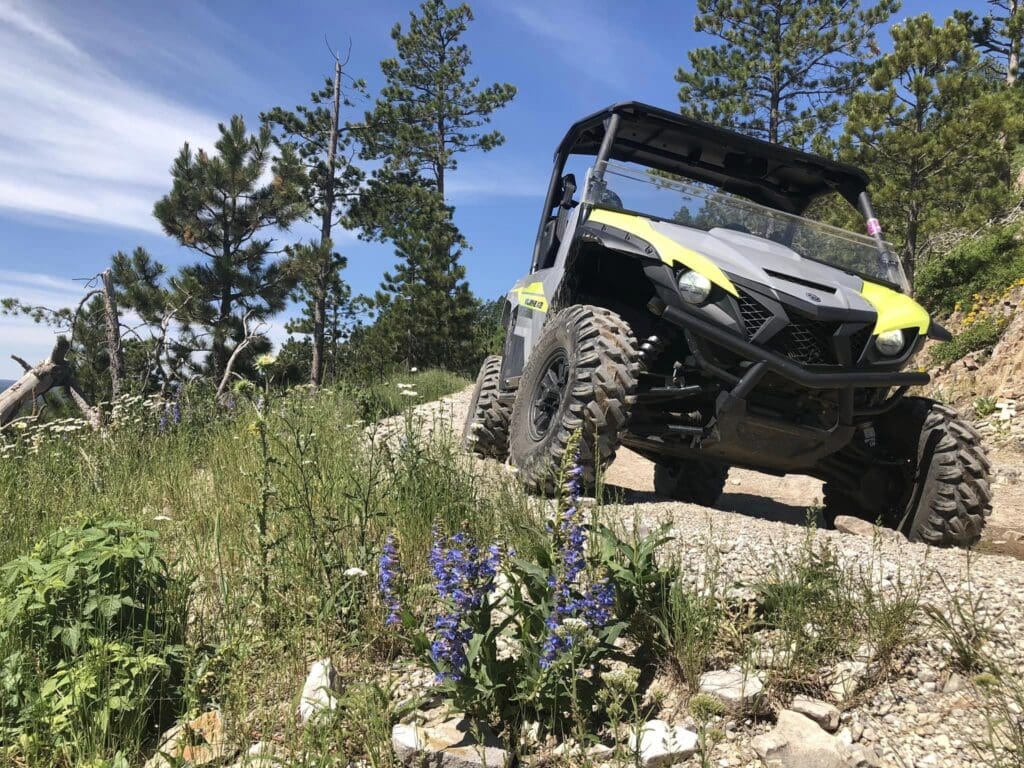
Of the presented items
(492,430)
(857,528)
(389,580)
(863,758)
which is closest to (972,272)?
(492,430)

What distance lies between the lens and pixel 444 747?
2.04 meters

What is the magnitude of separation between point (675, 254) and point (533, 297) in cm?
191

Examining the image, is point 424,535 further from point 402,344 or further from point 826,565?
point 402,344

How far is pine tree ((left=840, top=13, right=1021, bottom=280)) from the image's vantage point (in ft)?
48.2

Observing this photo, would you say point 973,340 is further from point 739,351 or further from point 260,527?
point 260,527

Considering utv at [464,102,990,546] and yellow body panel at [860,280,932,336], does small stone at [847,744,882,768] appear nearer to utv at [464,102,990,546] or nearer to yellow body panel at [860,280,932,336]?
utv at [464,102,990,546]

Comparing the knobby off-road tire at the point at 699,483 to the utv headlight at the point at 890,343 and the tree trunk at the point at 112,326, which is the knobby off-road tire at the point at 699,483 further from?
the tree trunk at the point at 112,326

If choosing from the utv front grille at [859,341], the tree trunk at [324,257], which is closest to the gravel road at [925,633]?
the utv front grille at [859,341]

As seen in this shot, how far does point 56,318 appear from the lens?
29.5 feet

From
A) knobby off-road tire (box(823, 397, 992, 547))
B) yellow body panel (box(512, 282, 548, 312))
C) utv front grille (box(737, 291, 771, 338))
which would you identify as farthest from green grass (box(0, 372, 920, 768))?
yellow body panel (box(512, 282, 548, 312))

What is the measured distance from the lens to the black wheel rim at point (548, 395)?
4.50m

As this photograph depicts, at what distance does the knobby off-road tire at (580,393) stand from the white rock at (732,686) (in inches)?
56.1

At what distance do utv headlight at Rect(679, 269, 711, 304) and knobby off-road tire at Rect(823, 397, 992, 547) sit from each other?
169cm

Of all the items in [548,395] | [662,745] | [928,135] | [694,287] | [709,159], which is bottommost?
[662,745]
